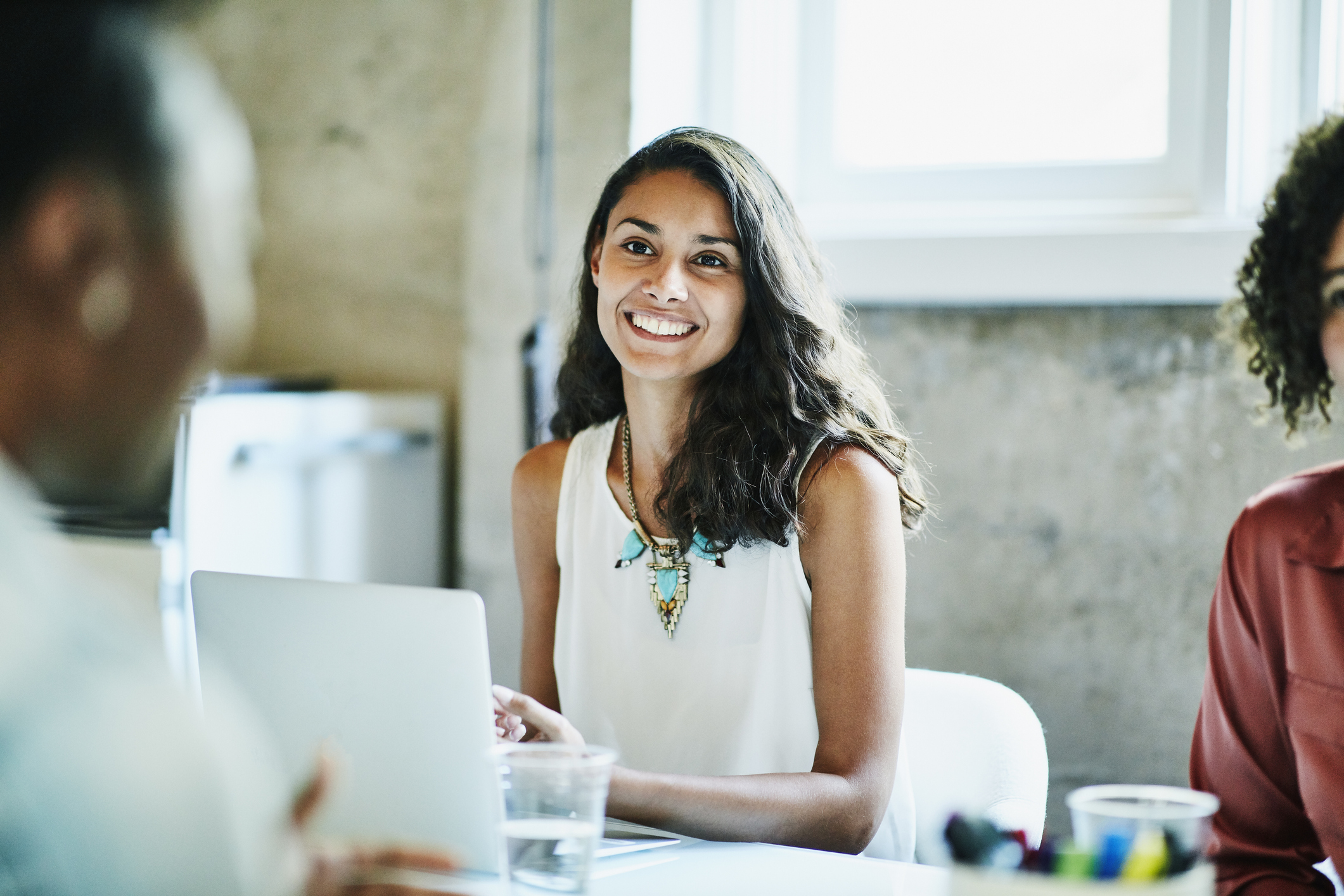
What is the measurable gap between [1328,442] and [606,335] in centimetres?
112

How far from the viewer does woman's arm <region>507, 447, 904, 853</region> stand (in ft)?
3.54

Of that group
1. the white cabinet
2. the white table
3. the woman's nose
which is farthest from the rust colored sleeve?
the white cabinet

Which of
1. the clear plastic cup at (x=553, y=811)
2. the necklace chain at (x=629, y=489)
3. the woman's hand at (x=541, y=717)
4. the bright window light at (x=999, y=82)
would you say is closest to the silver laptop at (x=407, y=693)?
the clear plastic cup at (x=553, y=811)

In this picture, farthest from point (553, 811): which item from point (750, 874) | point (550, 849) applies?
point (750, 874)

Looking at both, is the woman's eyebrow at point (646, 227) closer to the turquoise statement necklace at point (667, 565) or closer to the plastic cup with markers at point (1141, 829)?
the turquoise statement necklace at point (667, 565)

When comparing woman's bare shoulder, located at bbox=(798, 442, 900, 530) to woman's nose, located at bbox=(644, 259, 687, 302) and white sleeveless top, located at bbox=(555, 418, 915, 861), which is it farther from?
woman's nose, located at bbox=(644, 259, 687, 302)

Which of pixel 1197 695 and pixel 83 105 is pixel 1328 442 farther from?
pixel 83 105

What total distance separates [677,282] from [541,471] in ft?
1.21

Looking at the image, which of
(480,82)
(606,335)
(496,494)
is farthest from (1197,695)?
(480,82)

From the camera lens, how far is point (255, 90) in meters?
2.48

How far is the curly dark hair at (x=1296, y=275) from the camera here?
1102 millimetres

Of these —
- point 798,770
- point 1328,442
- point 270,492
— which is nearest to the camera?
point 798,770

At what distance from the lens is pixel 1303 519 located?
1.11 metres

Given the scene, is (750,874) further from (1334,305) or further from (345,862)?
(1334,305)
